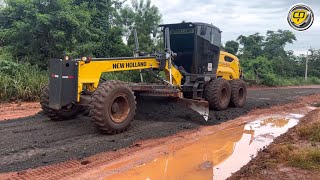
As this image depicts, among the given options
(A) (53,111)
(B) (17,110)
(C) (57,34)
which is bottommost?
(B) (17,110)

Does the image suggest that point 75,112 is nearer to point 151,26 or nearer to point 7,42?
point 7,42

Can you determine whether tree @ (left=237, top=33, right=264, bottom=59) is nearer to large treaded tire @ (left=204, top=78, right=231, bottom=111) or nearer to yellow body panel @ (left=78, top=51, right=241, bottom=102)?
large treaded tire @ (left=204, top=78, right=231, bottom=111)

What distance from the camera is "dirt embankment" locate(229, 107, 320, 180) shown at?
5.14 m

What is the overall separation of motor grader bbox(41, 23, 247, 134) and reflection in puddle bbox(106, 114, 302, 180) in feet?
4.41

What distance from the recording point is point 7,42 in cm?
1466

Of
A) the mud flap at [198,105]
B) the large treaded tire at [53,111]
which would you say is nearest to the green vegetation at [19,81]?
the large treaded tire at [53,111]

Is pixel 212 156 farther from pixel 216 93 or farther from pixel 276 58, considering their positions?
pixel 276 58

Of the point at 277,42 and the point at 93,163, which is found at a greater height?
the point at 277,42

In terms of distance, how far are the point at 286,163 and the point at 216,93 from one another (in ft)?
15.9

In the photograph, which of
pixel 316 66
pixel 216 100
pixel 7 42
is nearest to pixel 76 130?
pixel 216 100

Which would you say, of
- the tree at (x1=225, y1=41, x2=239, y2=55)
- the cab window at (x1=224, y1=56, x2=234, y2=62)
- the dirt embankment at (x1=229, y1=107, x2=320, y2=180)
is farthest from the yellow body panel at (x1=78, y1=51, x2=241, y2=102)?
the tree at (x1=225, y1=41, x2=239, y2=55)

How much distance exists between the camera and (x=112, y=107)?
7.32m

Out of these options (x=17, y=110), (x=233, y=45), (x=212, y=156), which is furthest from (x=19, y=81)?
(x=233, y=45)

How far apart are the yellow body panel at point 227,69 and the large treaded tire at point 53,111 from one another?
5.40 m
